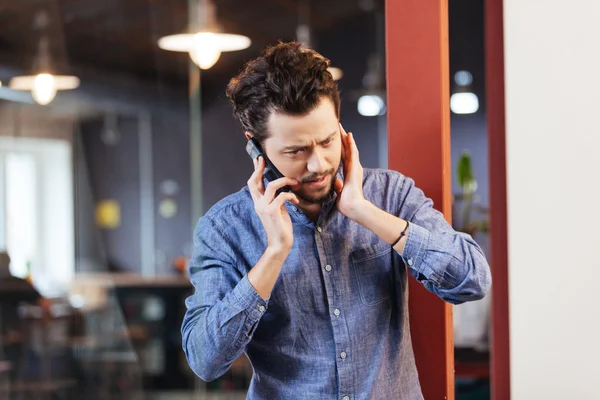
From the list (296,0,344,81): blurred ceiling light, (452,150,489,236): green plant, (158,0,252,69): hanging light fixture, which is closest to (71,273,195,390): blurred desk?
(158,0,252,69): hanging light fixture

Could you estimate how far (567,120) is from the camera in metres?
2.03

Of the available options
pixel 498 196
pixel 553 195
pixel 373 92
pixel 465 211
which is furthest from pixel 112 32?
pixel 553 195

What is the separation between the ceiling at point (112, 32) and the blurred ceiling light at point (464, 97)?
1795mm

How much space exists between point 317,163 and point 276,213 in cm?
11

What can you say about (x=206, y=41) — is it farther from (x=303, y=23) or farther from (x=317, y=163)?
(x=317, y=163)

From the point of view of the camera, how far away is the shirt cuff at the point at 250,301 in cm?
143

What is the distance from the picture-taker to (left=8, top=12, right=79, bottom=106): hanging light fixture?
5.03 meters

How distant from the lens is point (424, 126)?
1776 mm

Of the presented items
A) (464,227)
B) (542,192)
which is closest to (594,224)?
(542,192)

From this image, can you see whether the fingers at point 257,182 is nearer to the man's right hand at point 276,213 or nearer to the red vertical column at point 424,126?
the man's right hand at point 276,213

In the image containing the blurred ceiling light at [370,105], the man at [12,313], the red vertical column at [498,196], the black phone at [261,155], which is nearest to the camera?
the black phone at [261,155]

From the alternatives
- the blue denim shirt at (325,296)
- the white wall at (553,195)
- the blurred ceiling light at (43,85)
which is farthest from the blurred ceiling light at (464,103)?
the blue denim shirt at (325,296)

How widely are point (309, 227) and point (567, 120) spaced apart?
32.3 inches

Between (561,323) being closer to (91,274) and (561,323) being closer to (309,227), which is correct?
(309,227)
